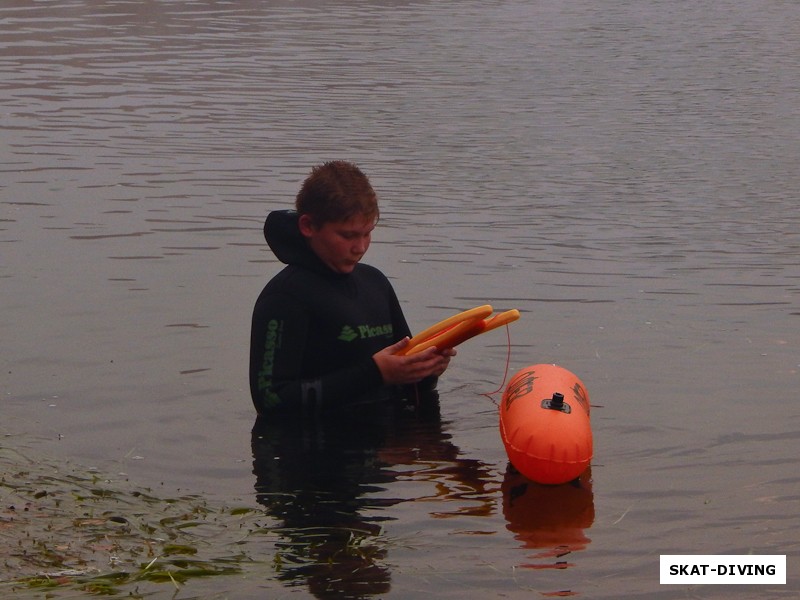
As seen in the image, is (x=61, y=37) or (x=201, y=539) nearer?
(x=201, y=539)

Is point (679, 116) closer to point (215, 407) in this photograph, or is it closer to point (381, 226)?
point (381, 226)

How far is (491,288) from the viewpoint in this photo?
440 inches

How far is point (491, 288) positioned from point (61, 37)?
1985 cm

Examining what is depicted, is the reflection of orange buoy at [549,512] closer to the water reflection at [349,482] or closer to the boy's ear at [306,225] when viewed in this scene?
the water reflection at [349,482]

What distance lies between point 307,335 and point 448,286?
4016 mm

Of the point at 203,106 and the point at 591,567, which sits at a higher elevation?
the point at 203,106

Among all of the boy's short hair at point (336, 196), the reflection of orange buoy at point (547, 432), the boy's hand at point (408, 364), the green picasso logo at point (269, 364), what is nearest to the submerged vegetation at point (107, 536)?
the green picasso logo at point (269, 364)

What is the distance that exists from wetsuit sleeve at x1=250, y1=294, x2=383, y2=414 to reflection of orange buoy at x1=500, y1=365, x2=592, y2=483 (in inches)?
30.8

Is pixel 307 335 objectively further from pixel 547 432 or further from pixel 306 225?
pixel 547 432

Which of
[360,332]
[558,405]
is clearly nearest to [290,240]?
[360,332]

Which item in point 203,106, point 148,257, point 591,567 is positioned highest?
point 203,106

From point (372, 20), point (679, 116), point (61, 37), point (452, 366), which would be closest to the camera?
point (452, 366)

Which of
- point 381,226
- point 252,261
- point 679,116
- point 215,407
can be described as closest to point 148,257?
point 252,261

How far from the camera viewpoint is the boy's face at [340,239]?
7.12 metres
